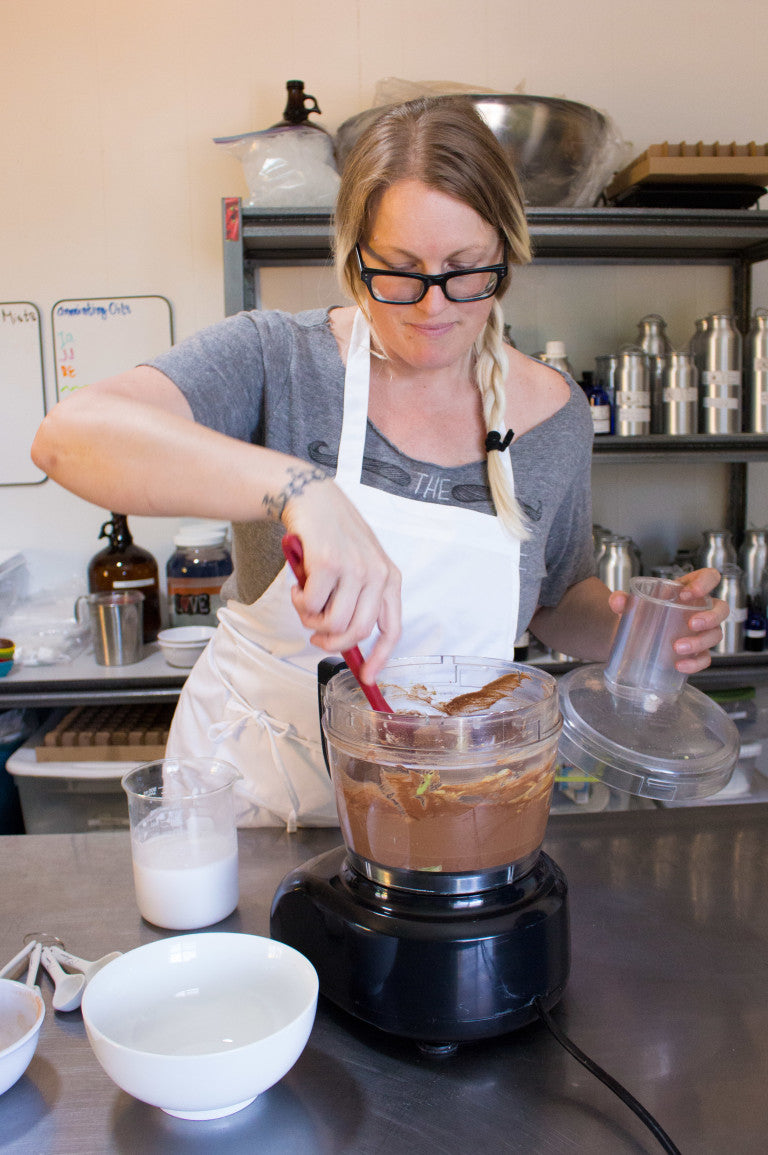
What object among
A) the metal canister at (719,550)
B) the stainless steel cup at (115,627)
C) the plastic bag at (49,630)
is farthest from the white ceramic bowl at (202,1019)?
the metal canister at (719,550)

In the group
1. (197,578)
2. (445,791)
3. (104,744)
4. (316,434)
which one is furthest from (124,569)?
(445,791)

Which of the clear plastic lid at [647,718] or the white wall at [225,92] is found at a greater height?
the white wall at [225,92]

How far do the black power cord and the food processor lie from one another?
0.05ft

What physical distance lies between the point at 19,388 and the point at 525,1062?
258 cm

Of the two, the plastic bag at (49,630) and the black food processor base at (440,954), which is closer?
the black food processor base at (440,954)

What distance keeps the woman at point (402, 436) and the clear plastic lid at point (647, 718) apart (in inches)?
2.0

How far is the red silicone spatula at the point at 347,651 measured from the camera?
32.1 inches

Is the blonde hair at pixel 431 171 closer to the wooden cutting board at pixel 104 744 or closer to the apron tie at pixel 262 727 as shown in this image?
the apron tie at pixel 262 727

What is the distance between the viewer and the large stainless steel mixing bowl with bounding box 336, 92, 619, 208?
86.8 inches

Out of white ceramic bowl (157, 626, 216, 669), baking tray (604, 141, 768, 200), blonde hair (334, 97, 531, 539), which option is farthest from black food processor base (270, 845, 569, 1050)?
baking tray (604, 141, 768, 200)

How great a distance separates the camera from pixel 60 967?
2.89 feet

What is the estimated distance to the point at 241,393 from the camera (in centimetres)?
127

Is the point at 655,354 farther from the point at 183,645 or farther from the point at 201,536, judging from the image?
the point at 183,645

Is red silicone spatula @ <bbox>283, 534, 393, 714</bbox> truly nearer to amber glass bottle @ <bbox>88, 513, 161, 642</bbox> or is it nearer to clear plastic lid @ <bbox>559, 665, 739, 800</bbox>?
clear plastic lid @ <bbox>559, 665, 739, 800</bbox>
